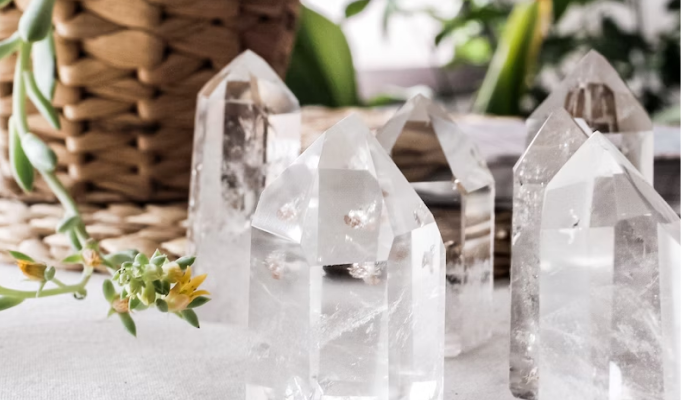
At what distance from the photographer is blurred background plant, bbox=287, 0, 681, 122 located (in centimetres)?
108

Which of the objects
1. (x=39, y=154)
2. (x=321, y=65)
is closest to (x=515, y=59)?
(x=321, y=65)

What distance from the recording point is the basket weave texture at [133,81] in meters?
0.42

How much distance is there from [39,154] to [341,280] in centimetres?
19

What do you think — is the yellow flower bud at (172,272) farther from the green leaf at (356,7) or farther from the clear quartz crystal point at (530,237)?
the green leaf at (356,7)

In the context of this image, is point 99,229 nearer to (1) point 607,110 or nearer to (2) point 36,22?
(2) point 36,22

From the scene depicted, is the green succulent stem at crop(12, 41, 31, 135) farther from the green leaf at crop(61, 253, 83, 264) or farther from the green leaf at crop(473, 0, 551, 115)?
the green leaf at crop(473, 0, 551, 115)

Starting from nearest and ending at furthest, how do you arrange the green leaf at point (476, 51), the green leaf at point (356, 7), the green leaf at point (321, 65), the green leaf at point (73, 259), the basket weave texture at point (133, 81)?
the green leaf at point (73, 259)
the basket weave texture at point (133, 81)
the green leaf at point (356, 7)
the green leaf at point (321, 65)
the green leaf at point (476, 51)

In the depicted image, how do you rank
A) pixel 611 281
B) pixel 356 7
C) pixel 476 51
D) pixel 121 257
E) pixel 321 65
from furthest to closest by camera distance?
pixel 476 51, pixel 321 65, pixel 356 7, pixel 121 257, pixel 611 281

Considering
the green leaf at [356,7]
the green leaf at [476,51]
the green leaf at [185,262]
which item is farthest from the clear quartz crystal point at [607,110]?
the green leaf at [476,51]

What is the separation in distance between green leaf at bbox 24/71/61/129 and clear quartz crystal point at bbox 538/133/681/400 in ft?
0.84

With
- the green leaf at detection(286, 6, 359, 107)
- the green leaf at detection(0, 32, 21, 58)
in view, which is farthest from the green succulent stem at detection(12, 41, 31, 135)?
the green leaf at detection(286, 6, 359, 107)

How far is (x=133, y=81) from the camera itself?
0.44 m

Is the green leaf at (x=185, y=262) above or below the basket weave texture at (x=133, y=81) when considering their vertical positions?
below

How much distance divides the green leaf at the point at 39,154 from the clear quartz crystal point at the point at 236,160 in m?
0.07
